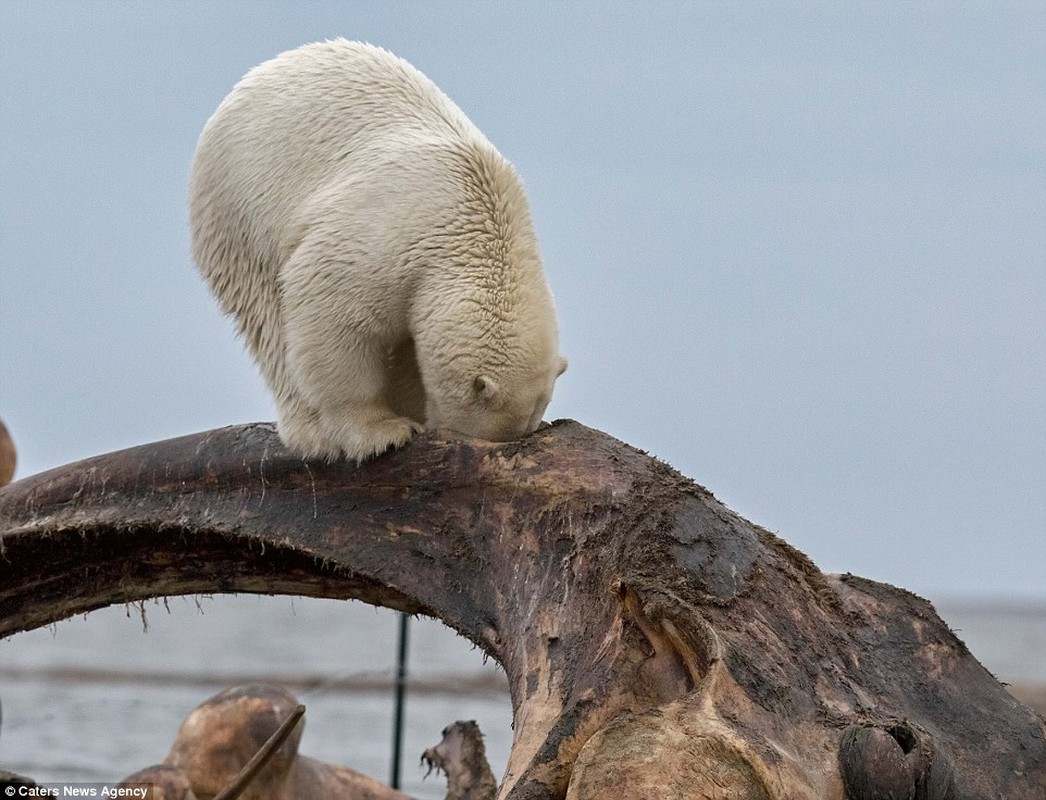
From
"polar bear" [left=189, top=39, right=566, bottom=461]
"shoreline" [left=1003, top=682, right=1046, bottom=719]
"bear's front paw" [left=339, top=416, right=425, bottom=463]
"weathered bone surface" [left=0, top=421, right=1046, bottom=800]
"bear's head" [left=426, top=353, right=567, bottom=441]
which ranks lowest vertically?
"shoreline" [left=1003, top=682, right=1046, bottom=719]

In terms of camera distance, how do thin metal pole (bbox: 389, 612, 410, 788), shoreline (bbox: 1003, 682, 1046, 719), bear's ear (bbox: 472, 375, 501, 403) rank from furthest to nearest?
shoreline (bbox: 1003, 682, 1046, 719) < thin metal pole (bbox: 389, 612, 410, 788) < bear's ear (bbox: 472, 375, 501, 403)

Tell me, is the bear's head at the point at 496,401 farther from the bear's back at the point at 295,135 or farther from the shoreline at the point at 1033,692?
the shoreline at the point at 1033,692

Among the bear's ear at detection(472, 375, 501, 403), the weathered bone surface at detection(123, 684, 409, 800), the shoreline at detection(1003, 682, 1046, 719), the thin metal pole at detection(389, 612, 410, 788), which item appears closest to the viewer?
→ the bear's ear at detection(472, 375, 501, 403)

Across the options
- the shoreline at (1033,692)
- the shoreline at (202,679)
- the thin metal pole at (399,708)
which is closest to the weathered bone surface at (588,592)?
the thin metal pole at (399,708)

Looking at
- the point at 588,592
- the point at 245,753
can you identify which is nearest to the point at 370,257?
the point at 588,592

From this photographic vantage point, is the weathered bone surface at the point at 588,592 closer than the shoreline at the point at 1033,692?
Yes

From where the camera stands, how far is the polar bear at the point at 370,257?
3330 millimetres

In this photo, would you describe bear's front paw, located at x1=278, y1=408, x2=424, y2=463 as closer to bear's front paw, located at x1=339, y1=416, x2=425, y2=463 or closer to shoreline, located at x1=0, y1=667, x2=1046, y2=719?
bear's front paw, located at x1=339, y1=416, x2=425, y2=463

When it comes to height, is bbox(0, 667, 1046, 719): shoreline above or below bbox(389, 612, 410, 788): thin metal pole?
below

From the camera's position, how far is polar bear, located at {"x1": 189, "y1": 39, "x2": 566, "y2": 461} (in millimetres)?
3330

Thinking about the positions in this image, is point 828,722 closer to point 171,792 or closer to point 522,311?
point 522,311

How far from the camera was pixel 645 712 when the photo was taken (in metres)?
2.58

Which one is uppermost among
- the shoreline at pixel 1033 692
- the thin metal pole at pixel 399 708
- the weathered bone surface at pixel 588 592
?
the weathered bone surface at pixel 588 592

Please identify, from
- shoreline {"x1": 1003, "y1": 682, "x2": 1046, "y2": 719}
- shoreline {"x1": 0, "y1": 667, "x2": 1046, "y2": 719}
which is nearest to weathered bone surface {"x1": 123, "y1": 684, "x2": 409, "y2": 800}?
shoreline {"x1": 0, "y1": 667, "x2": 1046, "y2": 719}
